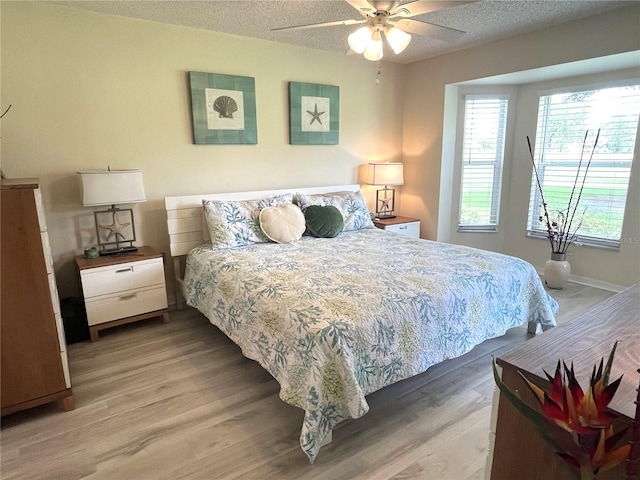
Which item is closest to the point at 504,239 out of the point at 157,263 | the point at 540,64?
Answer: the point at 540,64

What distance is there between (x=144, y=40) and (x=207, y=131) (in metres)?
0.85

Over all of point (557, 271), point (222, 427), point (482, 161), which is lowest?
point (222, 427)

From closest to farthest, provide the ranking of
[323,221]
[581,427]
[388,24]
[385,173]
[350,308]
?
[581,427]
[350,308]
[388,24]
[323,221]
[385,173]

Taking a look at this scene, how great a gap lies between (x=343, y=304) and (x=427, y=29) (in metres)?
1.70

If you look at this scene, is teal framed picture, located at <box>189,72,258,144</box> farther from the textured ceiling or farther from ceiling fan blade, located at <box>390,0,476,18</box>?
ceiling fan blade, located at <box>390,0,476,18</box>

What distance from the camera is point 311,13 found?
300 centimetres

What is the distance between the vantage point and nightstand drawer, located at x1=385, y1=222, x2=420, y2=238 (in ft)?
14.4

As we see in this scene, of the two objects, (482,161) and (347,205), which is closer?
(347,205)

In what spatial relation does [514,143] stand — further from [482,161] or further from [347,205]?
[347,205]

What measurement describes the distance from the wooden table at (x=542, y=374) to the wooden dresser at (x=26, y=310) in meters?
2.17

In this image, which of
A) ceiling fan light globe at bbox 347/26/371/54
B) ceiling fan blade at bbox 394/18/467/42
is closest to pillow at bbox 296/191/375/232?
ceiling fan light globe at bbox 347/26/371/54

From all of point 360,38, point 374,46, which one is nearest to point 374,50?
point 374,46

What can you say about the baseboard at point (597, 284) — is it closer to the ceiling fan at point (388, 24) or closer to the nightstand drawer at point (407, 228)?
the nightstand drawer at point (407, 228)

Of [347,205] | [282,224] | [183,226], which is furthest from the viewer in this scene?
[347,205]
